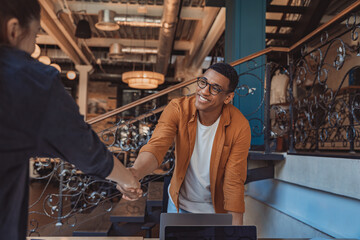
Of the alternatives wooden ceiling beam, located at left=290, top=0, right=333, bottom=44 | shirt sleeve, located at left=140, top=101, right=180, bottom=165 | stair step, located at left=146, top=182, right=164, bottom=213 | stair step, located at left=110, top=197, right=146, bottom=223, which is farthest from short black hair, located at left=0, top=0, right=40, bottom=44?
→ wooden ceiling beam, located at left=290, top=0, right=333, bottom=44

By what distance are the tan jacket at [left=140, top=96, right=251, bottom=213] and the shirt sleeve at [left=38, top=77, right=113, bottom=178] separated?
94cm

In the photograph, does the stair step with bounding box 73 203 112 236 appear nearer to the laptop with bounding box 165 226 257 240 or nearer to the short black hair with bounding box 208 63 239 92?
the short black hair with bounding box 208 63 239 92

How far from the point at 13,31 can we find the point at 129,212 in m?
2.98

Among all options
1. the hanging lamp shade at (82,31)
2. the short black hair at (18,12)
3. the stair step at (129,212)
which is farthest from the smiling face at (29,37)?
the hanging lamp shade at (82,31)

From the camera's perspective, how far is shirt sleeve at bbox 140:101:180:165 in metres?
1.82

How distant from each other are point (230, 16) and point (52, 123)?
456 cm

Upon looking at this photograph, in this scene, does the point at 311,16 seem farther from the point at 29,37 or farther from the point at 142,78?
the point at 29,37

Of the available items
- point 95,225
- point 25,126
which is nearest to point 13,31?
point 25,126

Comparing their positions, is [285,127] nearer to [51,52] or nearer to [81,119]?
[81,119]

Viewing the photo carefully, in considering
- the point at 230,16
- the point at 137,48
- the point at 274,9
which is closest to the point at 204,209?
the point at 230,16

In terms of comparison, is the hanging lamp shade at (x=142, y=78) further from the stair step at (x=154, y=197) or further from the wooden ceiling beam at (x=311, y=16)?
the stair step at (x=154, y=197)

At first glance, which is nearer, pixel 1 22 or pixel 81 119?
pixel 1 22

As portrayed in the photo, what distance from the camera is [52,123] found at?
0.75m

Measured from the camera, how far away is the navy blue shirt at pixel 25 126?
2.23 ft
